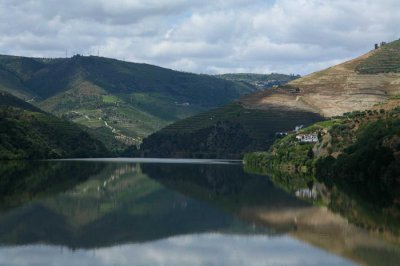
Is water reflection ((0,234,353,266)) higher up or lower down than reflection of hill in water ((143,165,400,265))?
higher up

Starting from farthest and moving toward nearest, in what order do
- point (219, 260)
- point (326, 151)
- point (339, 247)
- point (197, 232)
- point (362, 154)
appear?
point (326, 151), point (362, 154), point (197, 232), point (339, 247), point (219, 260)

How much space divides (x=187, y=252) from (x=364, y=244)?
13.3 meters

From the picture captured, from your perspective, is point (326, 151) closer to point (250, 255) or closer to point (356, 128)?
point (356, 128)

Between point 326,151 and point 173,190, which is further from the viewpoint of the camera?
point 326,151

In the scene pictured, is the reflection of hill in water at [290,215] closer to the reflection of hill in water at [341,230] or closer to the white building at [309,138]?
the reflection of hill in water at [341,230]

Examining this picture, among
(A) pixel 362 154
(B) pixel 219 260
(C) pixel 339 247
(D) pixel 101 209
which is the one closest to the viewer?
(B) pixel 219 260

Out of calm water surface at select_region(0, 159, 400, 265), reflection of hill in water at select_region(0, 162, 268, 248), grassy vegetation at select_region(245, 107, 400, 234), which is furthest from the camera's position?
grassy vegetation at select_region(245, 107, 400, 234)

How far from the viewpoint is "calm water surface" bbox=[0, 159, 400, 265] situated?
1841 inches

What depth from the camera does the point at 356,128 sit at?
506ft

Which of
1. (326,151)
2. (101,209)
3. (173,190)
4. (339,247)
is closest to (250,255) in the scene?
(339,247)

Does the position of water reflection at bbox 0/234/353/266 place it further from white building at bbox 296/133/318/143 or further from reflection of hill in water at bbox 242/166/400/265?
white building at bbox 296/133/318/143

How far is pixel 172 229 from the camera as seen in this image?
61.5 meters

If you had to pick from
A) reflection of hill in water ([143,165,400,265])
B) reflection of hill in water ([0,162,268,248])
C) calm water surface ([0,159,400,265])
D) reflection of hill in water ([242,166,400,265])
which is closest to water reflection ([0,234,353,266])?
calm water surface ([0,159,400,265])

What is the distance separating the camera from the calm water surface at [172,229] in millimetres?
46750
